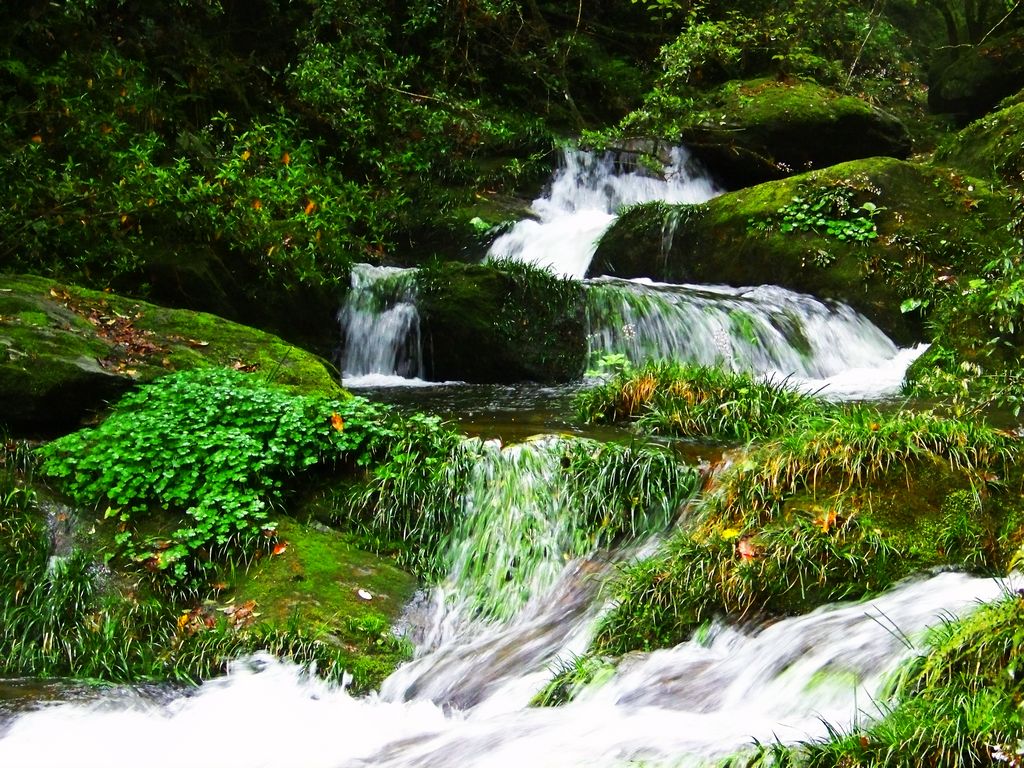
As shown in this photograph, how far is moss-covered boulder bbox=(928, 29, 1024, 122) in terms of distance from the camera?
61.5ft

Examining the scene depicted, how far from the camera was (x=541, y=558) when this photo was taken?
5.90 m

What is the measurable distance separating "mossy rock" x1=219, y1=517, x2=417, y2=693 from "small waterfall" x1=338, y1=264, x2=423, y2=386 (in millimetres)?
4519

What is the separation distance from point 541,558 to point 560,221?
30.3ft

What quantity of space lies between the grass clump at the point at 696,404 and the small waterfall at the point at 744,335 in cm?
223

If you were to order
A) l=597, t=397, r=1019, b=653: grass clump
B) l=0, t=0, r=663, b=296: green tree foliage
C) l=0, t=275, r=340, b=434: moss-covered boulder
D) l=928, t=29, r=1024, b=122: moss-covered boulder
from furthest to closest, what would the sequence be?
l=928, t=29, r=1024, b=122: moss-covered boulder
l=0, t=0, r=663, b=296: green tree foliage
l=0, t=275, r=340, b=434: moss-covered boulder
l=597, t=397, r=1019, b=653: grass clump

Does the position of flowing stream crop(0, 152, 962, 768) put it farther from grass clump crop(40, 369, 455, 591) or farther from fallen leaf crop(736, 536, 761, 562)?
grass clump crop(40, 369, 455, 591)

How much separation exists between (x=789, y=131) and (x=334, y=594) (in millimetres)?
11834

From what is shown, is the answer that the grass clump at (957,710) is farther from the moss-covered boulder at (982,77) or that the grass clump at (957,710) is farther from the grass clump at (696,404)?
the moss-covered boulder at (982,77)

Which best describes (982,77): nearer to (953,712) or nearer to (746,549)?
(746,549)

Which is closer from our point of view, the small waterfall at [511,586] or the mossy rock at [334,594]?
the small waterfall at [511,586]

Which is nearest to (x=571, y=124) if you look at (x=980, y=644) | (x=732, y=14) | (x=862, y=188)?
(x=732, y=14)

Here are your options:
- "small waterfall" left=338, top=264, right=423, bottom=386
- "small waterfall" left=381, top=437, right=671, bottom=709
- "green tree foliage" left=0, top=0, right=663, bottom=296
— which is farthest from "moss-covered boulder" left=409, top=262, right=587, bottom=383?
"small waterfall" left=381, top=437, right=671, bottom=709

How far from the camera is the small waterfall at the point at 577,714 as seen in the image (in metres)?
3.83

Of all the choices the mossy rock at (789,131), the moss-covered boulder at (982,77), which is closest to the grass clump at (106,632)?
the mossy rock at (789,131)
